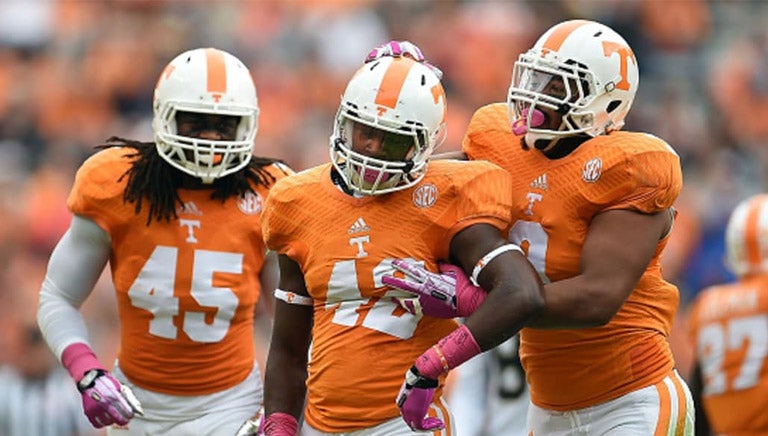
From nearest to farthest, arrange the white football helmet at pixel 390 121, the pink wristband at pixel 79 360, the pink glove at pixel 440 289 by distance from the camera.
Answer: the pink glove at pixel 440 289 → the white football helmet at pixel 390 121 → the pink wristband at pixel 79 360

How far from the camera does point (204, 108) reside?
17.6ft

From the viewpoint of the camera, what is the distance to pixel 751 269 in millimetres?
6789

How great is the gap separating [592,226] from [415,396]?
80 cm

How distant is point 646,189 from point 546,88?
433 millimetres

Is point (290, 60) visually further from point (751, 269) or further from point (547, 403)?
point (547, 403)

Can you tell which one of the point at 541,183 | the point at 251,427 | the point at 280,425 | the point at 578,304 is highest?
the point at 541,183

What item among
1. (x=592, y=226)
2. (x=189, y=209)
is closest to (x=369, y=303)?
(x=592, y=226)

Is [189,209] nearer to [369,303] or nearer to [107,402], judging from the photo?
[107,402]

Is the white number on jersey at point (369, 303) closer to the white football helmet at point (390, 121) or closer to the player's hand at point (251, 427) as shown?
the white football helmet at point (390, 121)

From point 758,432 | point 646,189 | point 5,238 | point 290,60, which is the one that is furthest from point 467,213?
point 290,60

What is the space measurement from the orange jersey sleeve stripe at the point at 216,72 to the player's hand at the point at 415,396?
156 centimetres

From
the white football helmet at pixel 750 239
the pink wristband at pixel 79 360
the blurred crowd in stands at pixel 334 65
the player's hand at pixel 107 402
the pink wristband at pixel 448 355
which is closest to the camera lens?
the pink wristband at pixel 448 355

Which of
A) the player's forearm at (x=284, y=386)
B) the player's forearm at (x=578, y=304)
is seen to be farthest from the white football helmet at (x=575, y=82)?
the player's forearm at (x=284, y=386)

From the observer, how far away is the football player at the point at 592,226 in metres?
4.55
